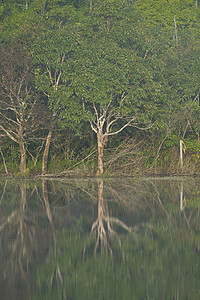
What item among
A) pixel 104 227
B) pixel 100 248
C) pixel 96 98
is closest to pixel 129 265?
pixel 100 248

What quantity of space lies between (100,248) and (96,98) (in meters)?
18.1

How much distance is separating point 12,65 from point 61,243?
778 inches

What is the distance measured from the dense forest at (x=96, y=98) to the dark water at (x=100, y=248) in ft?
36.9

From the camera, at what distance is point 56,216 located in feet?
43.3

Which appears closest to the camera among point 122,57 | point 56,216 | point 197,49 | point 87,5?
point 56,216

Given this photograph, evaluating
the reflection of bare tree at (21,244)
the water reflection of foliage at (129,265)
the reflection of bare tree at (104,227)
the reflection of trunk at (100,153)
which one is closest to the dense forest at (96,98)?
the reflection of trunk at (100,153)

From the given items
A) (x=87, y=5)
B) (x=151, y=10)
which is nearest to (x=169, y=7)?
(x=151, y=10)

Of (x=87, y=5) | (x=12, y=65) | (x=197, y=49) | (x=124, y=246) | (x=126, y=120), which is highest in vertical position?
(x=87, y=5)

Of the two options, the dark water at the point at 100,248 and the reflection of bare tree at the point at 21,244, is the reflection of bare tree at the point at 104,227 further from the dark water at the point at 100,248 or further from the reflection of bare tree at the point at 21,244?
the reflection of bare tree at the point at 21,244

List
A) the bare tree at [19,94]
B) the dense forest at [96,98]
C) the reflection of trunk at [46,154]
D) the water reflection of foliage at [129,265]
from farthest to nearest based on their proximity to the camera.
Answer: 1. the reflection of trunk at [46,154]
2. the bare tree at [19,94]
3. the dense forest at [96,98]
4. the water reflection of foliage at [129,265]

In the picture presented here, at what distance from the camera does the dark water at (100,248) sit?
6.63 metres

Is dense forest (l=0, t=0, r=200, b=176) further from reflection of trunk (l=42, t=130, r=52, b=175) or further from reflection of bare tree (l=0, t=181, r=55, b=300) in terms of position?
reflection of bare tree (l=0, t=181, r=55, b=300)

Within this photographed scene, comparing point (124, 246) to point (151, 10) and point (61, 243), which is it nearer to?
point (61, 243)

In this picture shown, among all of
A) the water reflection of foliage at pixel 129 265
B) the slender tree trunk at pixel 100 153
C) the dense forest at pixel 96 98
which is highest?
the dense forest at pixel 96 98
